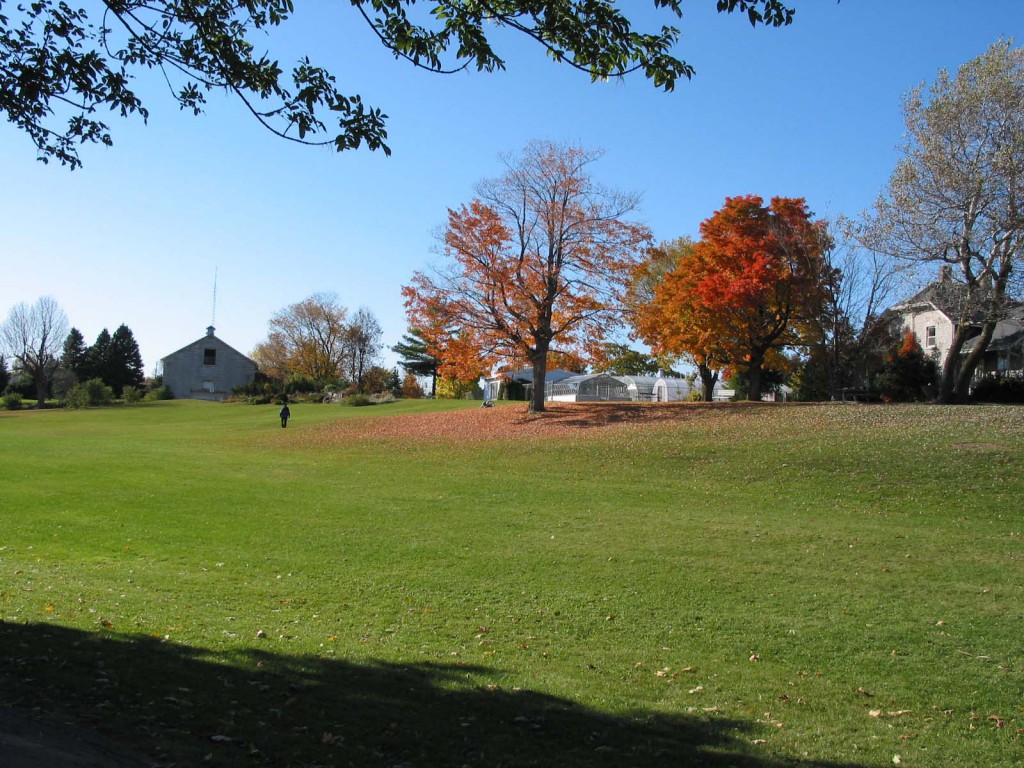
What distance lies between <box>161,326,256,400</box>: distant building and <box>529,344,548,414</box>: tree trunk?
50.7 m

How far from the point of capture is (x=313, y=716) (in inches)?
226

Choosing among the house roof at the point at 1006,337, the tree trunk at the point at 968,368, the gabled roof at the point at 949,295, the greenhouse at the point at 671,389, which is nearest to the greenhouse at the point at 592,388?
the greenhouse at the point at 671,389

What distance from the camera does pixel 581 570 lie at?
12.3m

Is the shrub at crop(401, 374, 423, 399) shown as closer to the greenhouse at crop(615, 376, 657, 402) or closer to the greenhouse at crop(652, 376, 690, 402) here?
the greenhouse at crop(615, 376, 657, 402)

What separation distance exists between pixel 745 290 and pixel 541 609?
27935 mm

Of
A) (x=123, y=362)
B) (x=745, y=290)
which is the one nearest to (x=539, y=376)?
(x=745, y=290)

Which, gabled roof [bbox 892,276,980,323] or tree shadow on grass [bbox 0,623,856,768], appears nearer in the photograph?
tree shadow on grass [bbox 0,623,856,768]

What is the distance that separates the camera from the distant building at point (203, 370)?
80.2m

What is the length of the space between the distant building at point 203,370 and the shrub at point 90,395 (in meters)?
11.3

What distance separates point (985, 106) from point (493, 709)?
3065 cm

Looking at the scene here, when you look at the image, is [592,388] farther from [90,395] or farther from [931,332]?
[90,395]

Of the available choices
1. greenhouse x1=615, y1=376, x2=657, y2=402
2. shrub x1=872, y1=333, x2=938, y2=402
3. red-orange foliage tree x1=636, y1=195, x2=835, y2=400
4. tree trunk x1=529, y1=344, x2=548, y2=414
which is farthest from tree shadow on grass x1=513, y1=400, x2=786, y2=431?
greenhouse x1=615, y1=376, x2=657, y2=402

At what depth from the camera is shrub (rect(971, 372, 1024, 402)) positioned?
35625 millimetres

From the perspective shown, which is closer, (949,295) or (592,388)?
(949,295)
